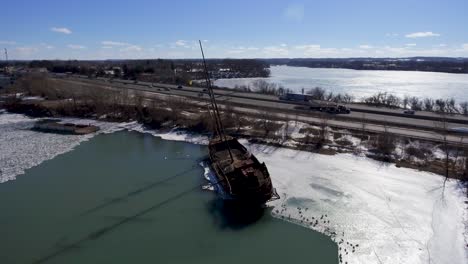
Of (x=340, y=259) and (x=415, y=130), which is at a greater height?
(x=415, y=130)

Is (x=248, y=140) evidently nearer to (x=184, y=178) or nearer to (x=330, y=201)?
(x=184, y=178)

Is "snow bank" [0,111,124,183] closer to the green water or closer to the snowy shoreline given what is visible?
the snowy shoreline

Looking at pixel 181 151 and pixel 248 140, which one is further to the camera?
pixel 248 140

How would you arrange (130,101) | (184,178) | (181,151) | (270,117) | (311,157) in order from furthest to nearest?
(130,101)
(270,117)
(181,151)
(311,157)
(184,178)

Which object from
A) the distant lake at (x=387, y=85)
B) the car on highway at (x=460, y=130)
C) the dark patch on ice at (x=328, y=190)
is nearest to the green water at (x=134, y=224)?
the dark patch on ice at (x=328, y=190)

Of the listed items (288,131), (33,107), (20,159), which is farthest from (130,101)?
(288,131)

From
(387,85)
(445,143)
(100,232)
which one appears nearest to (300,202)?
(100,232)

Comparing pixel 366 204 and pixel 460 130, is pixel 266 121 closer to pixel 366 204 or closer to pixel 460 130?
pixel 460 130
